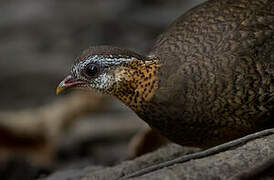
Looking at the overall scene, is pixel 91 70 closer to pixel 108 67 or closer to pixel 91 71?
pixel 91 71

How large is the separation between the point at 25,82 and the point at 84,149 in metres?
2.80

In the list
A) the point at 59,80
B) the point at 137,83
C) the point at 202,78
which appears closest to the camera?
the point at 202,78

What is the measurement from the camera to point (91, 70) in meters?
4.70

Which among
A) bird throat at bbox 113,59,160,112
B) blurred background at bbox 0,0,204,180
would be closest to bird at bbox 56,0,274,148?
bird throat at bbox 113,59,160,112

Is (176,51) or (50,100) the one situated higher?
(176,51)

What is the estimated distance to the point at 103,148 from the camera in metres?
8.44

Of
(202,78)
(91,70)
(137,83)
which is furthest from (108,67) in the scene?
(202,78)

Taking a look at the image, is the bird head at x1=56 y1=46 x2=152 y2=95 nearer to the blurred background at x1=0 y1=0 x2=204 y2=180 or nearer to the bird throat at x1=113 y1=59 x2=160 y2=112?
the bird throat at x1=113 y1=59 x2=160 y2=112

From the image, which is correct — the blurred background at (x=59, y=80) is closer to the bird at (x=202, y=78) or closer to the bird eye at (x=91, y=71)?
the bird eye at (x=91, y=71)

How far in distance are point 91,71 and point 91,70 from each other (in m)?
0.01

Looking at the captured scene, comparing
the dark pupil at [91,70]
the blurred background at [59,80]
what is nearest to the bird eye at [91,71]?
the dark pupil at [91,70]

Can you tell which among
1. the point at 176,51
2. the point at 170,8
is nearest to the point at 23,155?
the point at 176,51

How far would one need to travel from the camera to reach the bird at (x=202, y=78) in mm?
4516

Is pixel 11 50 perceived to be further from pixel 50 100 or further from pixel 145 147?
pixel 145 147
